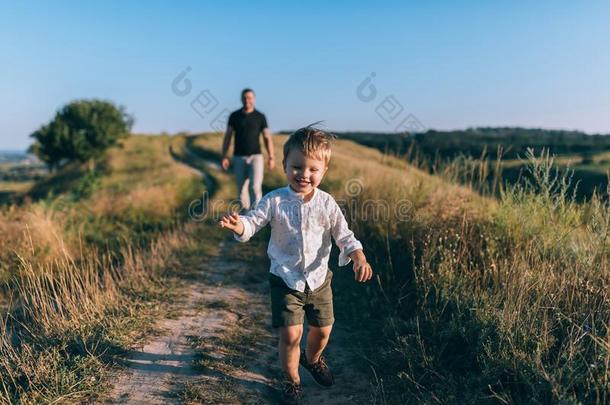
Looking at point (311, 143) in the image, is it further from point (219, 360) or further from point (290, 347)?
point (219, 360)

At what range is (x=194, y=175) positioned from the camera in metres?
20.8

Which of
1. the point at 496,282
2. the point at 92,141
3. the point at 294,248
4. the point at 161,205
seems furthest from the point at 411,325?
the point at 92,141

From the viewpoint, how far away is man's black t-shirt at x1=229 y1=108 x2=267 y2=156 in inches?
339

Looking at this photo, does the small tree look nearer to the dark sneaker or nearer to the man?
the man

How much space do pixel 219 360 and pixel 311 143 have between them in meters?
2.07

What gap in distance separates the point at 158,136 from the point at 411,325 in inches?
2104

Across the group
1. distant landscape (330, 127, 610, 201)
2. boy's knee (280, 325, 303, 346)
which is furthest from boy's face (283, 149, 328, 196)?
distant landscape (330, 127, 610, 201)

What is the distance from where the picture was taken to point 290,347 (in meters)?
3.41

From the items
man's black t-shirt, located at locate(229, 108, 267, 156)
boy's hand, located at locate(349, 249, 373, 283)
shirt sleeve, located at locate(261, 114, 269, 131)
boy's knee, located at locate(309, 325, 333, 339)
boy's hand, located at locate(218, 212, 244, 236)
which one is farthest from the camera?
shirt sleeve, located at locate(261, 114, 269, 131)

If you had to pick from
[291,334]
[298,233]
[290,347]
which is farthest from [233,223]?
[290,347]

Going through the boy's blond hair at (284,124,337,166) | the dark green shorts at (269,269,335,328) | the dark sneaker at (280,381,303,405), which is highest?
the boy's blond hair at (284,124,337,166)

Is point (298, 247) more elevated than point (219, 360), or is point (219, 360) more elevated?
point (298, 247)

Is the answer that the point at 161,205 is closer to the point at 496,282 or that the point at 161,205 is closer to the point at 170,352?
the point at 170,352

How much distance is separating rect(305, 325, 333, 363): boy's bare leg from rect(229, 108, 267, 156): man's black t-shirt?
5.48 metres
